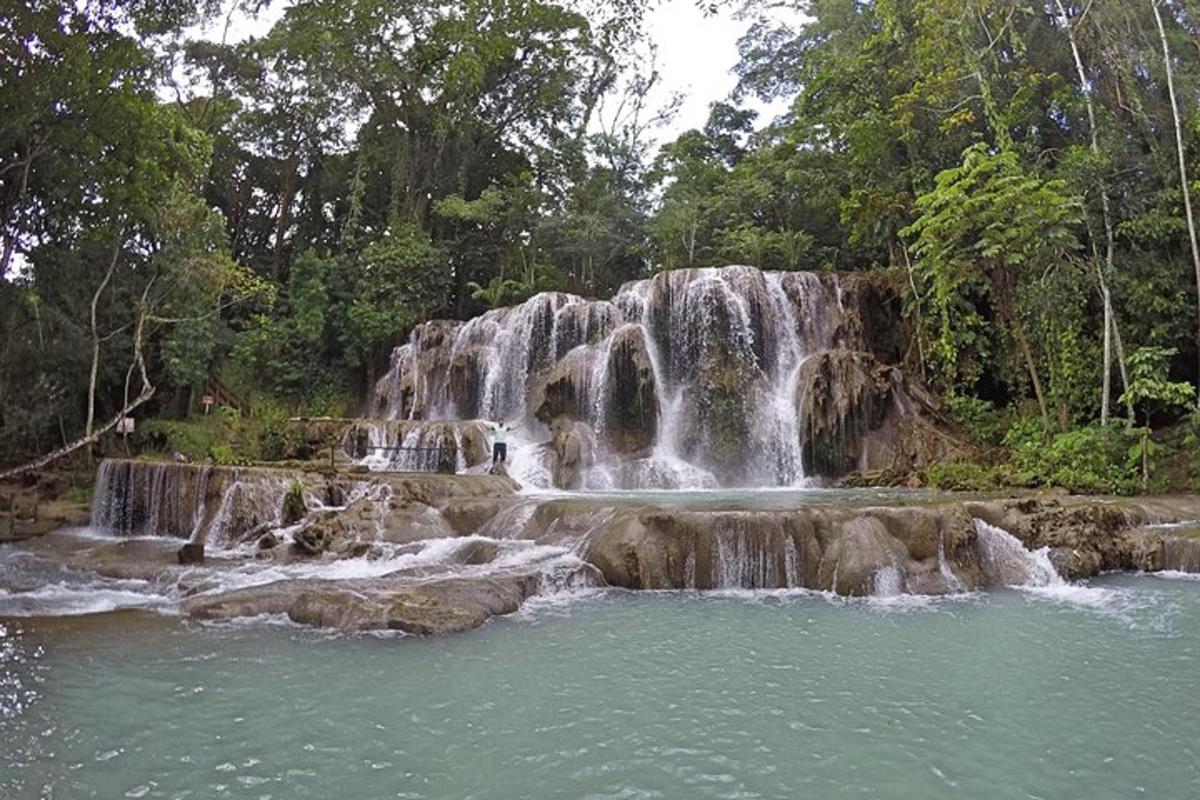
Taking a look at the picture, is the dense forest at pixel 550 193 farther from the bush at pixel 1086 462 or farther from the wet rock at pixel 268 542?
the wet rock at pixel 268 542

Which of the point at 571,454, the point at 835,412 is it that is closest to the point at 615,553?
the point at 571,454

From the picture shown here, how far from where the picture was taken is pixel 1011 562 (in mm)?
9719

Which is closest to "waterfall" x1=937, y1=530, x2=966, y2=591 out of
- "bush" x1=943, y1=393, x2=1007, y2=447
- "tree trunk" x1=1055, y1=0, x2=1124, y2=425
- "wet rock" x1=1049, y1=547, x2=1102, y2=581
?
"wet rock" x1=1049, y1=547, x2=1102, y2=581

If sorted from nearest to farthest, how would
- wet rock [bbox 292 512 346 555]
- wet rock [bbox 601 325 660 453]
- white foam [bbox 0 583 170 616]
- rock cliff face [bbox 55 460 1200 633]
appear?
rock cliff face [bbox 55 460 1200 633] → white foam [bbox 0 583 170 616] → wet rock [bbox 292 512 346 555] → wet rock [bbox 601 325 660 453]

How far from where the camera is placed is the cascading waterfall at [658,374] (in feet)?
59.8

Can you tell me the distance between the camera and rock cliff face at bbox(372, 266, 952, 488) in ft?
58.4

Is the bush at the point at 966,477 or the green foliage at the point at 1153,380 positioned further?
the bush at the point at 966,477

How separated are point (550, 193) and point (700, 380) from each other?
1371 cm

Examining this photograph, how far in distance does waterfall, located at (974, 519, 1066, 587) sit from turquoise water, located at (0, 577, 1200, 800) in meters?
1.44

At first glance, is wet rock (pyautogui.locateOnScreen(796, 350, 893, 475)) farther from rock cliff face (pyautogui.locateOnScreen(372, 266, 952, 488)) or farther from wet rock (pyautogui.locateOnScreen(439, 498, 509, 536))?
wet rock (pyautogui.locateOnScreen(439, 498, 509, 536))

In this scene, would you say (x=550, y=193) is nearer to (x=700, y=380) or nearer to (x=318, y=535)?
(x=700, y=380)

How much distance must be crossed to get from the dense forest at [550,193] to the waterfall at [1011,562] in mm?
6186

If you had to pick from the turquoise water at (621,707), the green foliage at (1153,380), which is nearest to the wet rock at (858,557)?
the turquoise water at (621,707)

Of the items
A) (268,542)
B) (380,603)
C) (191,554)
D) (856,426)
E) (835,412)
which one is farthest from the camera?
(856,426)
